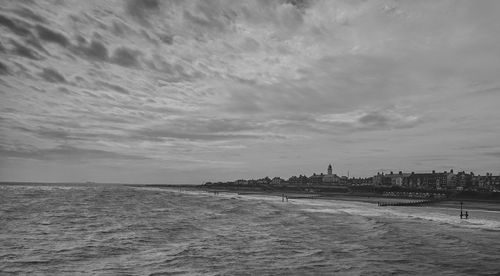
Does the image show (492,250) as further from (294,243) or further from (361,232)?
(294,243)

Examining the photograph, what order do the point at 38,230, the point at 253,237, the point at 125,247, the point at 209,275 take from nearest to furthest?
the point at 209,275 → the point at 125,247 → the point at 253,237 → the point at 38,230

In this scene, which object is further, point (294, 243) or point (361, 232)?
point (361, 232)

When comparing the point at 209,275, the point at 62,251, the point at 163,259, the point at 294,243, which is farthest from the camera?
the point at 294,243

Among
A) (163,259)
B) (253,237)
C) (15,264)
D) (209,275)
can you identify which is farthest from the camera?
(253,237)

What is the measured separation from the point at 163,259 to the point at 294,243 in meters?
13.0

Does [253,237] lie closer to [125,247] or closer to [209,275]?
[125,247]

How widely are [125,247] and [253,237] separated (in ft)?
42.1

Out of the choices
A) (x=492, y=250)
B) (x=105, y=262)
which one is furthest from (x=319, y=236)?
(x=105, y=262)

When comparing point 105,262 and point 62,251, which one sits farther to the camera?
point 62,251

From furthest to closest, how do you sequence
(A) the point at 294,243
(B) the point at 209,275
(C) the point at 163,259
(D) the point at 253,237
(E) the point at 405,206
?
(E) the point at 405,206
(D) the point at 253,237
(A) the point at 294,243
(C) the point at 163,259
(B) the point at 209,275

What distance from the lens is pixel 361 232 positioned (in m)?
43.4

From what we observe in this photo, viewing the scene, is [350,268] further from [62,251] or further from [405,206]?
[405,206]

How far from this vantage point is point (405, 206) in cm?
9538

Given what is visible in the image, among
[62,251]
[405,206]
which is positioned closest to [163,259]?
[62,251]
